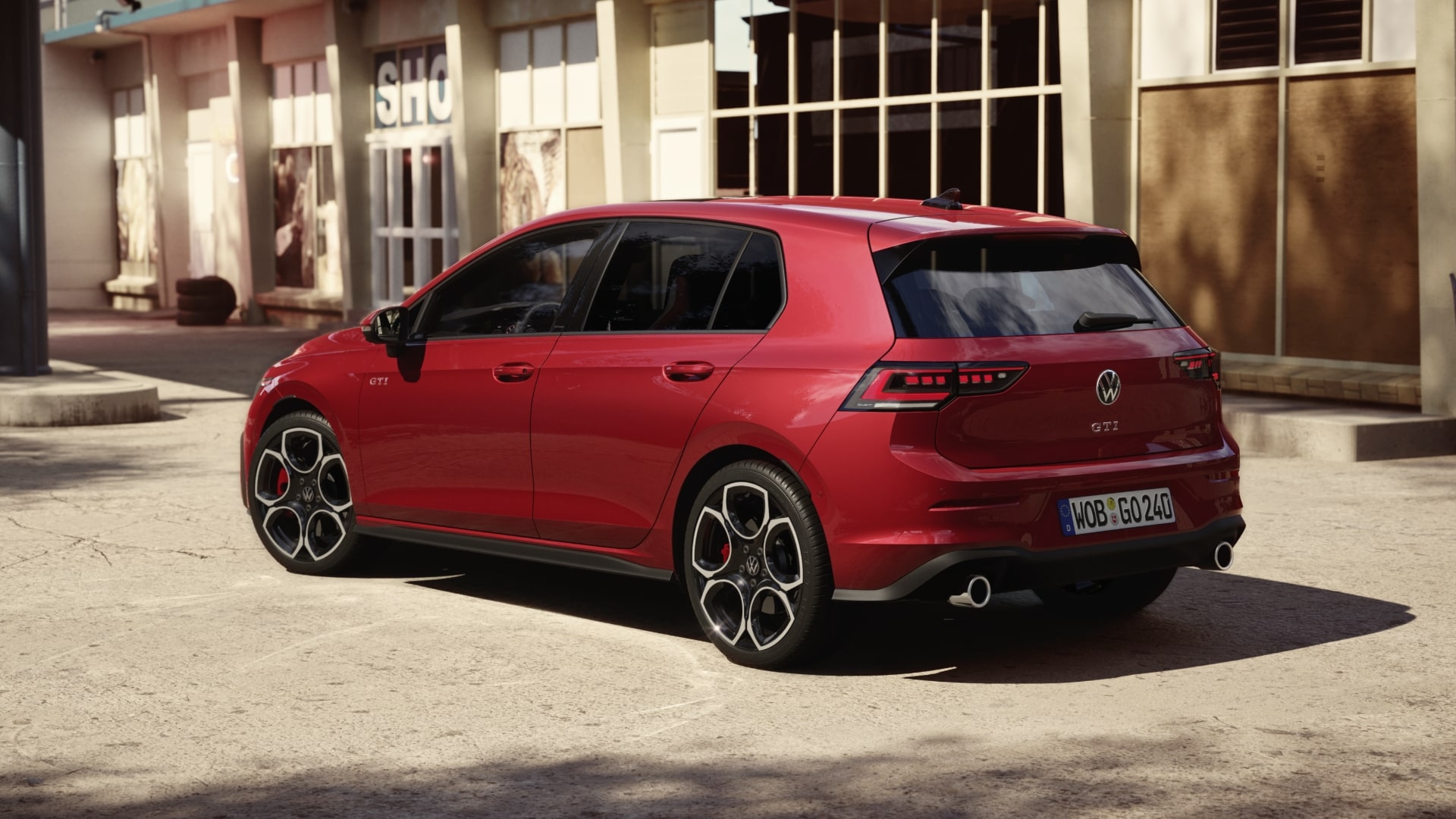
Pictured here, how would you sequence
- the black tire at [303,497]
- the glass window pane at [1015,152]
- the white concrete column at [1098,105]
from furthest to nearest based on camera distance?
the glass window pane at [1015,152] < the white concrete column at [1098,105] < the black tire at [303,497]

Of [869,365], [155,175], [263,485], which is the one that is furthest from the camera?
[155,175]

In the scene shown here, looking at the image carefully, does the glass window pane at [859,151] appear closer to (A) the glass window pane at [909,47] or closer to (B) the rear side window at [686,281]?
(A) the glass window pane at [909,47]

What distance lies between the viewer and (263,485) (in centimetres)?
846

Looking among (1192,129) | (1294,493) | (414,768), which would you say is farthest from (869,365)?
(1192,129)

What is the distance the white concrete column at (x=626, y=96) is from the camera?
73.2ft

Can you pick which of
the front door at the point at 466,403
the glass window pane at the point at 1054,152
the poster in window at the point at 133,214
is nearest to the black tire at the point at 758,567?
the front door at the point at 466,403

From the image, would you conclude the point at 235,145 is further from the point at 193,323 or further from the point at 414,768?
the point at 414,768

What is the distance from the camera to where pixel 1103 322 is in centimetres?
642

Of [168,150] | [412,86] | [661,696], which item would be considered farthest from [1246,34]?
[168,150]

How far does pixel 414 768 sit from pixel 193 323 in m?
27.0

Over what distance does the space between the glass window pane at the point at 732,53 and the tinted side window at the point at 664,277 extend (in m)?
14.4

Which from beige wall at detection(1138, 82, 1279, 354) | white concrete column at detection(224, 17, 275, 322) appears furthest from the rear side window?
white concrete column at detection(224, 17, 275, 322)

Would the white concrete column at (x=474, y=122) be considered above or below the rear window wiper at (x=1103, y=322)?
above

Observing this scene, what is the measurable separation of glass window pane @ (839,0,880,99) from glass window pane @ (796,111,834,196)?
1.38ft
